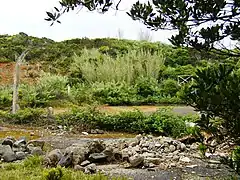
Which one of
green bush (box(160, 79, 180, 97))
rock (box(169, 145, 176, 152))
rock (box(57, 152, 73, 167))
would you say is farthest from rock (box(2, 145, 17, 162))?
green bush (box(160, 79, 180, 97))

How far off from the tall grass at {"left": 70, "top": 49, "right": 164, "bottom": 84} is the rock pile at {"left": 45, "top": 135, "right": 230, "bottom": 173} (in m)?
9.32

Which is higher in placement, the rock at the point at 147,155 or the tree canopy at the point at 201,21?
the tree canopy at the point at 201,21

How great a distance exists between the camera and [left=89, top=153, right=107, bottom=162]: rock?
592 cm

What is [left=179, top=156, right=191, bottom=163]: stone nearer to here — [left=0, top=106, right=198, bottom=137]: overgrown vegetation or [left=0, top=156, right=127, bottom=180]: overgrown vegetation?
[left=0, top=156, right=127, bottom=180]: overgrown vegetation

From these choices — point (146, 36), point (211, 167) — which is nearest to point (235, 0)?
point (211, 167)

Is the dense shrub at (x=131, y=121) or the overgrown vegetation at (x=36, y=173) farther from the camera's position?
the dense shrub at (x=131, y=121)

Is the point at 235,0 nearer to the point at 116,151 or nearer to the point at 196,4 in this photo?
the point at 196,4

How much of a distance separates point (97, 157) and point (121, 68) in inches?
421

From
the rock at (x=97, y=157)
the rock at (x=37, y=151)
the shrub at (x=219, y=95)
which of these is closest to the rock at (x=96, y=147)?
the rock at (x=97, y=157)

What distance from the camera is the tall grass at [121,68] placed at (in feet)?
54.0

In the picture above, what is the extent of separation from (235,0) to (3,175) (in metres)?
3.83

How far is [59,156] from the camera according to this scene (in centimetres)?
588

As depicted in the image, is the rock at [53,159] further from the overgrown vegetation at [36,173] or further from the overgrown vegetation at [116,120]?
the overgrown vegetation at [116,120]

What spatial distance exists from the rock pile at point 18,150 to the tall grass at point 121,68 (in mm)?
8796
